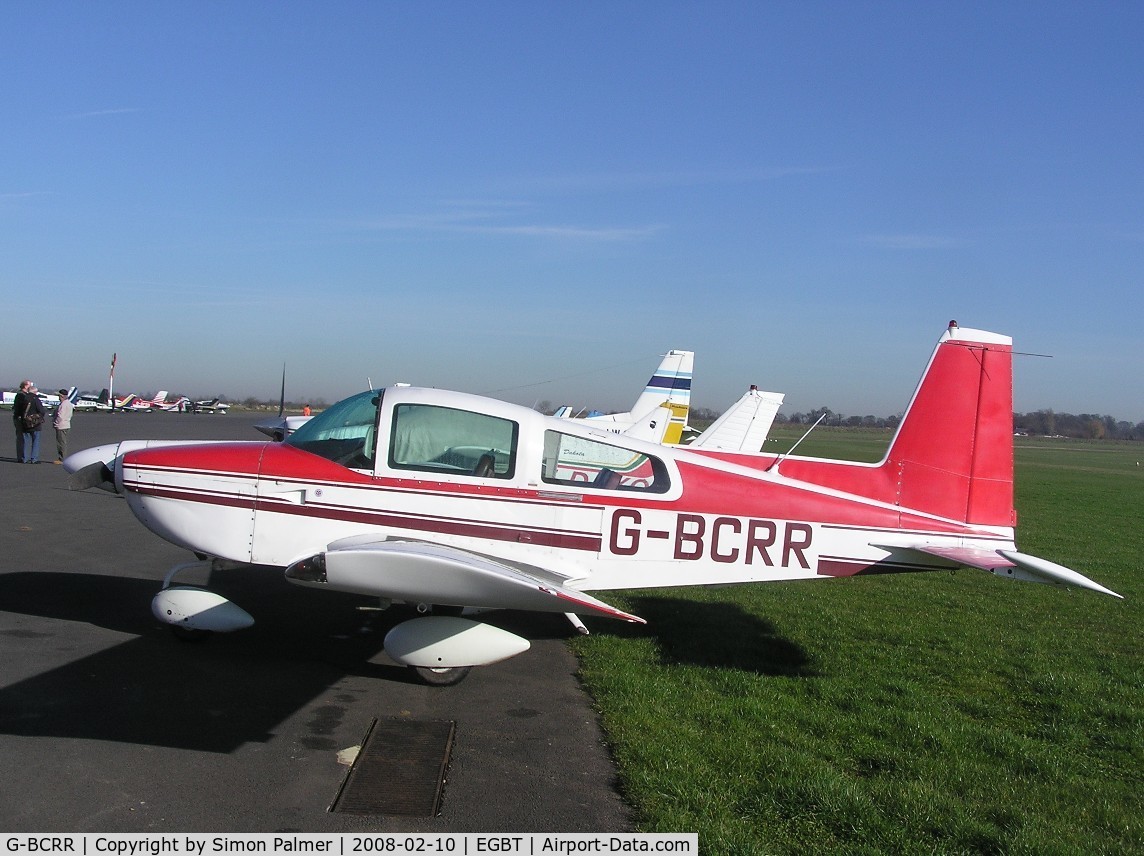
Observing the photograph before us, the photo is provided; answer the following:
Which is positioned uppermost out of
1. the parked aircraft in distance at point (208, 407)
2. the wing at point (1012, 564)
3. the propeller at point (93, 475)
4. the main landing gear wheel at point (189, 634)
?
the propeller at point (93, 475)

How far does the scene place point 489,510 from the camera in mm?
6148

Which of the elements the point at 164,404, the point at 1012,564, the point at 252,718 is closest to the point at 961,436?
the point at 1012,564

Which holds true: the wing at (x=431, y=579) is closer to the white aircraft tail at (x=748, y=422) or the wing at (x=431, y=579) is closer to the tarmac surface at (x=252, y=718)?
the tarmac surface at (x=252, y=718)

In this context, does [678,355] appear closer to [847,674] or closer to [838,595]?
[838,595]

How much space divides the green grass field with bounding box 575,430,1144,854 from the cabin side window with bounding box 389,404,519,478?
167 cm

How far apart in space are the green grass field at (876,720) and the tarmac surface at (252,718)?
1.33ft

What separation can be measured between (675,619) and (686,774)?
148 inches

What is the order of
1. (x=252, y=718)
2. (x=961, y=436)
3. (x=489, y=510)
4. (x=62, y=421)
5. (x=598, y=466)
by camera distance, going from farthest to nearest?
1. (x=62, y=421)
2. (x=961, y=436)
3. (x=598, y=466)
4. (x=489, y=510)
5. (x=252, y=718)

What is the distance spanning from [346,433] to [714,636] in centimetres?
353

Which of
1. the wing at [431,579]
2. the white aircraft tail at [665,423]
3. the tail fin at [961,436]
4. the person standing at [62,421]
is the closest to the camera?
the wing at [431,579]

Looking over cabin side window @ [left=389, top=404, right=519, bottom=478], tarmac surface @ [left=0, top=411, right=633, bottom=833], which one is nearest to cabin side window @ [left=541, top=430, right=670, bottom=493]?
cabin side window @ [left=389, top=404, right=519, bottom=478]

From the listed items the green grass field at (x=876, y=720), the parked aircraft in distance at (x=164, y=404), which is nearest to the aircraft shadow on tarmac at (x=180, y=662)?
the green grass field at (x=876, y=720)

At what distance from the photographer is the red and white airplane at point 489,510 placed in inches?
240

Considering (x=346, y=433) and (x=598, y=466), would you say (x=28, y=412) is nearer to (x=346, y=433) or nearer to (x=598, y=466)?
(x=346, y=433)
